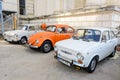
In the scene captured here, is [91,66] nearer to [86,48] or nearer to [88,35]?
[86,48]

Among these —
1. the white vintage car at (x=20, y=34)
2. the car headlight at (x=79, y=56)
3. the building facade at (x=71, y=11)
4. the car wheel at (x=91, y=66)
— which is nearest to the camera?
the car headlight at (x=79, y=56)

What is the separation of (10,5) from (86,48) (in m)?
13.9

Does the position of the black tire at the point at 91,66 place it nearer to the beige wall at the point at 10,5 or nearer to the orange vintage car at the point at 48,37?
the orange vintage car at the point at 48,37

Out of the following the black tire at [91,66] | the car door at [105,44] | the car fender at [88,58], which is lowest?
the black tire at [91,66]

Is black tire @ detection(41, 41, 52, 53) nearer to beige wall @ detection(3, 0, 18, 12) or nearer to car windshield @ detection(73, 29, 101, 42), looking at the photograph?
car windshield @ detection(73, 29, 101, 42)

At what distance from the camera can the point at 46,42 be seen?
6859 millimetres

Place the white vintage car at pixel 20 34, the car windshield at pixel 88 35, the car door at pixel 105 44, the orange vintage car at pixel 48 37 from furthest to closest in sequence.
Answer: the white vintage car at pixel 20 34
the orange vintage car at pixel 48 37
the car windshield at pixel 88 35
the car door at pixel 105 44

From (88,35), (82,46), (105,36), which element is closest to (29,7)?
(88,35)

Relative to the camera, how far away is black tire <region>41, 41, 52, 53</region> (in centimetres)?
672

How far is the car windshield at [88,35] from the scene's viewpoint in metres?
5.03

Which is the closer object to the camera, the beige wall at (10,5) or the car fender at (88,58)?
the car fender at (88,58)

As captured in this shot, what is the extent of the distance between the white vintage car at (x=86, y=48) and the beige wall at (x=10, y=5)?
12446 mm

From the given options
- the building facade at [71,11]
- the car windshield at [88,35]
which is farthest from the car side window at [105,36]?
the building facade at [71,11]

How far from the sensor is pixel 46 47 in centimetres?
689
